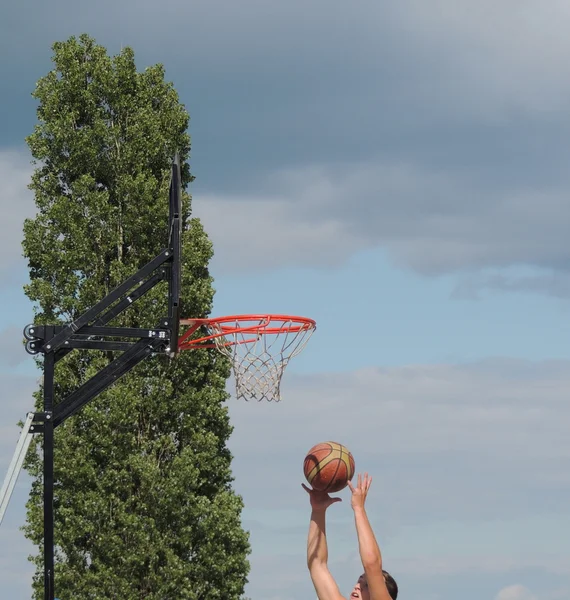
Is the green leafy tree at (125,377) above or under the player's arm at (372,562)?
Result: above

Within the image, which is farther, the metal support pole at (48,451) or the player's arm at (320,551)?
the metal support pole at (48,451)

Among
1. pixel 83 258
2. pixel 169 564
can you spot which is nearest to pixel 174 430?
pixel 169 564

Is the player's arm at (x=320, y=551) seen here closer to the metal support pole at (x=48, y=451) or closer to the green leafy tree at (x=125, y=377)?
the metal support pole at (x=48, y=451)

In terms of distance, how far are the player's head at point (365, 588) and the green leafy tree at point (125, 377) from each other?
15140 millimetres

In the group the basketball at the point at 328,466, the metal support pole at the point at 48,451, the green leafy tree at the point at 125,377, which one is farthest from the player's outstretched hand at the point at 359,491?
the green leafy tree at the point at 125,377

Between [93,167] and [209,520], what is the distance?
7903 millimetres

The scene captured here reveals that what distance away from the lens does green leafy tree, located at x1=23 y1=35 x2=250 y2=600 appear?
21047mm

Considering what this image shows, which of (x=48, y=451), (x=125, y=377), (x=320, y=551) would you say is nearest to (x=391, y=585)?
(x=320, y=551)

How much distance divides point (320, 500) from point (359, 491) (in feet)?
2.69

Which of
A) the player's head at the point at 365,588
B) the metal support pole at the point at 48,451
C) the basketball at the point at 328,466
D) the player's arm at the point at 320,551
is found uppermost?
the metal support pole at the point at 48,451

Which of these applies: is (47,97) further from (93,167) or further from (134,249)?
(134,249)

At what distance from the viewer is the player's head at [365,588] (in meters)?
6.20

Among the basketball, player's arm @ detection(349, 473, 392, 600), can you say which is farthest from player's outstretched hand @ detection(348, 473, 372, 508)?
the basketball

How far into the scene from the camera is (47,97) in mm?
23438
